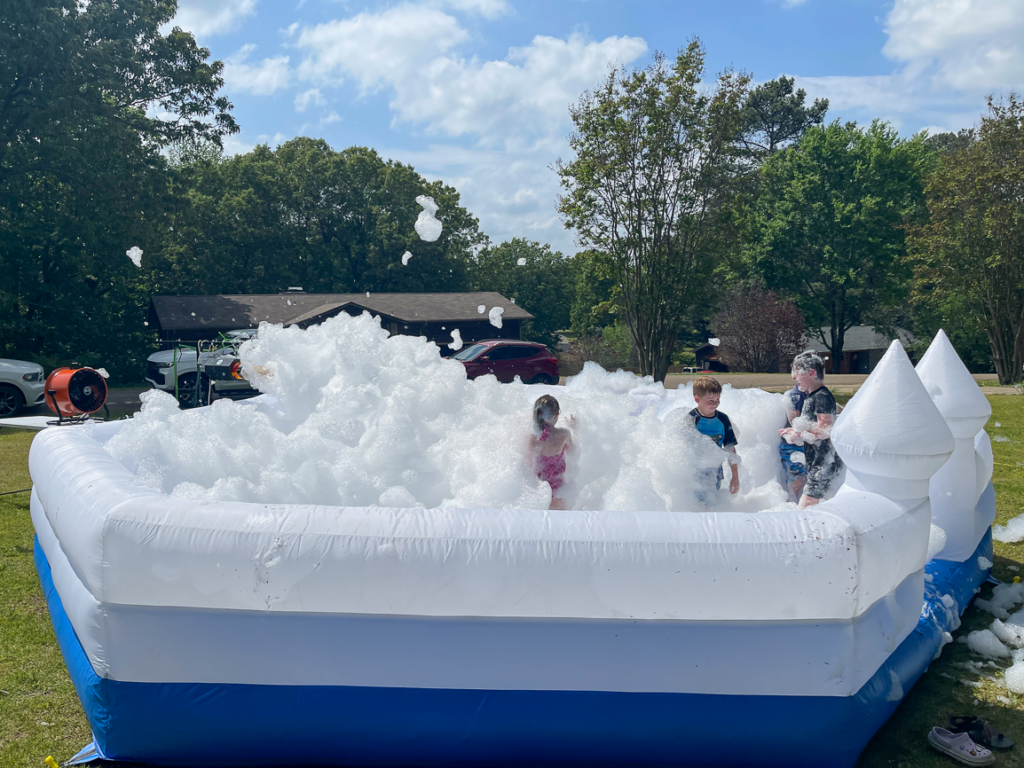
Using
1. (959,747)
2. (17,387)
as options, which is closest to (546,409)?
(959,747)

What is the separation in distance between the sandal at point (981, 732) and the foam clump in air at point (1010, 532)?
3101 mm

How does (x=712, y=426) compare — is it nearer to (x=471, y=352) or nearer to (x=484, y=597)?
(x=484, y=597)

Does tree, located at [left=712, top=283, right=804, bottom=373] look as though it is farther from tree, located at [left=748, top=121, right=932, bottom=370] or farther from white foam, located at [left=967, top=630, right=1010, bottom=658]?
white foam, located at [left=967, top=630, right=1010, bottom=658]

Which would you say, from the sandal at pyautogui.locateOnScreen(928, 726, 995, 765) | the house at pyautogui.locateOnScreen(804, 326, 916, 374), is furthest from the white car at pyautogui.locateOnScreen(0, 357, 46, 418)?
the house at pyautogui.locateOnScreen(804, 326, 916, 374)

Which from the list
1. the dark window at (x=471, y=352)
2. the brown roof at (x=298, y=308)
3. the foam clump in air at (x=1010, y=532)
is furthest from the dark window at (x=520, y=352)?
the foam clump in air at (x=1010, y=532)

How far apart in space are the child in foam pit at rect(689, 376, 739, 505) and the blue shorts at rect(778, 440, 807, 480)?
65cm

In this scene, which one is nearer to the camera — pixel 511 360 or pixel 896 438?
pixel 896 438

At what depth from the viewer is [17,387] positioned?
12641 millimetres

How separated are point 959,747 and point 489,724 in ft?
6.05

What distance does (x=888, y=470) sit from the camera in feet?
10.5

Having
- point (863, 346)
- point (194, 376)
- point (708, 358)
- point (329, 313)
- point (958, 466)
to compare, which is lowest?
point (708, 358)

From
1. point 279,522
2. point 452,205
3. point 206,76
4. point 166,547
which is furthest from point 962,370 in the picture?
point 452,205

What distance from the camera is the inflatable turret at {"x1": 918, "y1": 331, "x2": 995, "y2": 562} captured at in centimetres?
436

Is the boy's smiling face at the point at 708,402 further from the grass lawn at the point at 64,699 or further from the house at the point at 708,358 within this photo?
the house at the point at 708,358
